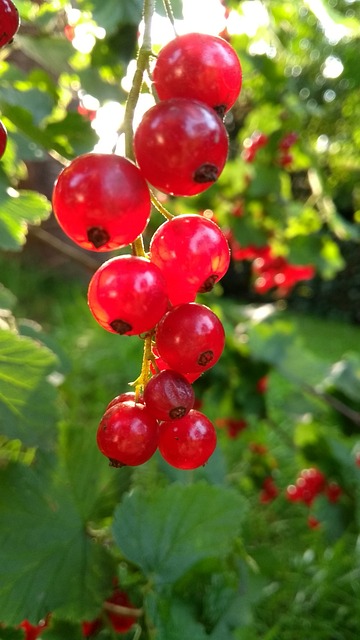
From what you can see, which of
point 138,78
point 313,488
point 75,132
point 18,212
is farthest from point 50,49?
point 313,488

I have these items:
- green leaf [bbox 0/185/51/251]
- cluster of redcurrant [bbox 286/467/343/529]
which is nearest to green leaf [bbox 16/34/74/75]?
green leaf [bbox 0/185/51/251]

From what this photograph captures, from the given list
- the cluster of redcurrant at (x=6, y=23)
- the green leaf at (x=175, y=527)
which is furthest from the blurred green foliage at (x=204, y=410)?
the cluster of redcurrant at (x=6, y=23)

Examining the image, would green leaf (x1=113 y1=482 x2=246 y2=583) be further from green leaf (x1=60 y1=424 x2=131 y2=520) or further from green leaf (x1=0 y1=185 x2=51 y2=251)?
green leaf (x1=0 y1=185 x2=51 y2=251)

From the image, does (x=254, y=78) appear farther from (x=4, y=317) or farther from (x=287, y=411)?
(x=4, y=317)

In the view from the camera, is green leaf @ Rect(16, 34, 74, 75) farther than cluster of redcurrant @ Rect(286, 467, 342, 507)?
No

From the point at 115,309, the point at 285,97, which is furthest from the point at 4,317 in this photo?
the point at 285,97

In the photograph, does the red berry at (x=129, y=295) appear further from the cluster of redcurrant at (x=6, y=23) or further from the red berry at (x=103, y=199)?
the cluster of redcurrant at (x=6, y=23)
